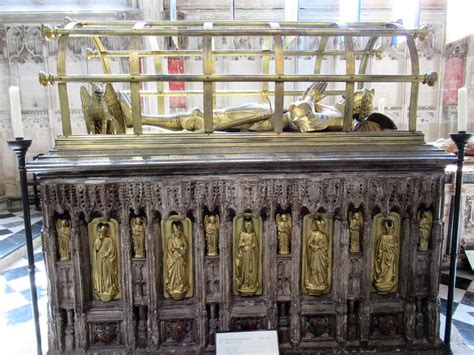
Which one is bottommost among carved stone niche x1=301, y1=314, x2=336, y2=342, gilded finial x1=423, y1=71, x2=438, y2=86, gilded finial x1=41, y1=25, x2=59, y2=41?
carved stone niche x1=301, y1=314, x2=336, y2=342

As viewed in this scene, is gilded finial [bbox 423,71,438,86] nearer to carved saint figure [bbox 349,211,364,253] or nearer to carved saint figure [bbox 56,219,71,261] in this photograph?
carved saint figure [bbox 349,211,364,253]

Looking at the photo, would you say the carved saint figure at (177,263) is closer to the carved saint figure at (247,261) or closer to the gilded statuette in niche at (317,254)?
the carved saint figure at (247,261)

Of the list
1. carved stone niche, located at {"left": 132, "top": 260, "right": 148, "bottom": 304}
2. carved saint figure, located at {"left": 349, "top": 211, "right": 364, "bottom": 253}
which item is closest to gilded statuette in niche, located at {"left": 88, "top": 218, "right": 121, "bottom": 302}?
carved stone niche, located at {"left": 132, "top": 260, "right": 148, "bottom": 304}

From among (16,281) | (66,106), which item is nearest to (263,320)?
(66,106)

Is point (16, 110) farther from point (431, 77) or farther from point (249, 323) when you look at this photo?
point (431, 77)

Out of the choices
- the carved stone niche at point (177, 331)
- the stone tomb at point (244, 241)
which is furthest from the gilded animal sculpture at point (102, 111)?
the carved stone niche at point (177, 331)

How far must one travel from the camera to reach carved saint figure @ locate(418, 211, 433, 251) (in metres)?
2.48

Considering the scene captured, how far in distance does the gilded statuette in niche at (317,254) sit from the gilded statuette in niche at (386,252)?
311 mm

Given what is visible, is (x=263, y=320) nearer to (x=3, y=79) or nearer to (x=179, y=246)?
(x=179, y=246)

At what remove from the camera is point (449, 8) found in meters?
6.04

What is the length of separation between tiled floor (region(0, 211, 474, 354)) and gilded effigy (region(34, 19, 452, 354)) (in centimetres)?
50

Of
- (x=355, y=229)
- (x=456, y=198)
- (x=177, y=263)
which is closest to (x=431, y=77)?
(x=456, y=198)

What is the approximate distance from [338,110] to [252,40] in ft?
14.0

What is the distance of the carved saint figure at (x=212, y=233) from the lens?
2.41 m
